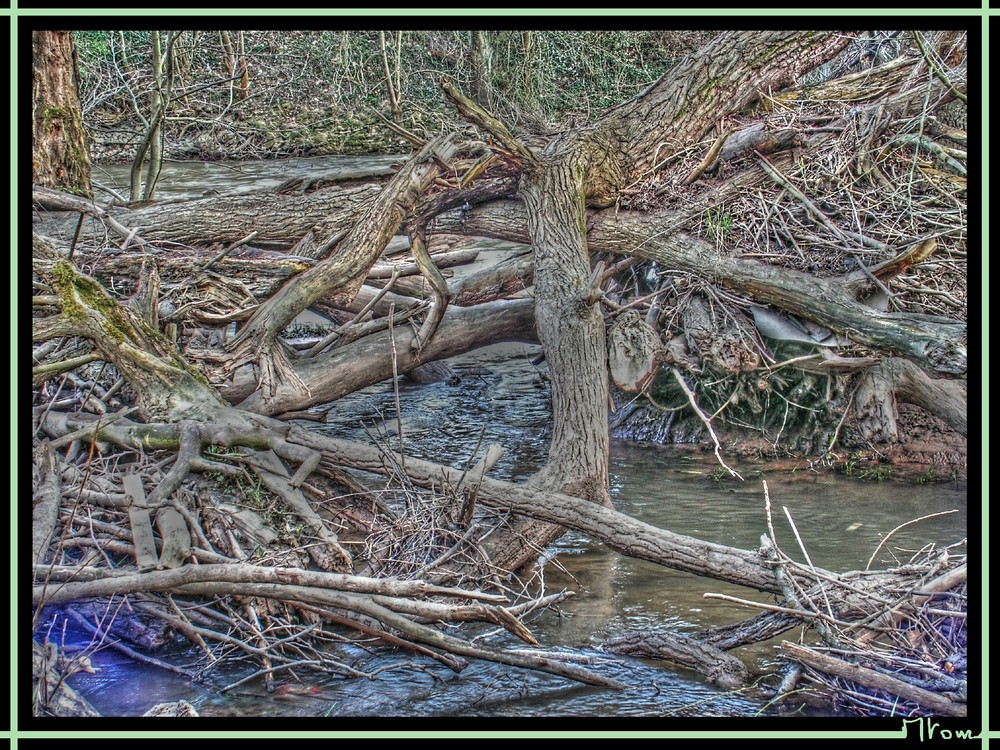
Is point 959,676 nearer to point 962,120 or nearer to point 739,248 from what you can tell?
point 739,248

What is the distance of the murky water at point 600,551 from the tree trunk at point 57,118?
201cm

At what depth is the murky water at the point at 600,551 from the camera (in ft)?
13.9

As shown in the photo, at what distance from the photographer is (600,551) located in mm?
6113

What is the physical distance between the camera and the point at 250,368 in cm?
741

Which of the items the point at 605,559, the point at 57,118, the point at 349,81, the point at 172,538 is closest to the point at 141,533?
the point at 172,538

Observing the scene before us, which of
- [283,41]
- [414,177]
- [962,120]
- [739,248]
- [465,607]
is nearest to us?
[465,607]

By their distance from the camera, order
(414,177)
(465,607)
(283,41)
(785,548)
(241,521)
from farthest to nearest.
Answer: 1. (283,41)
2. (414,177)
3. (785,548)
4. (241,521)
5. (465,607)

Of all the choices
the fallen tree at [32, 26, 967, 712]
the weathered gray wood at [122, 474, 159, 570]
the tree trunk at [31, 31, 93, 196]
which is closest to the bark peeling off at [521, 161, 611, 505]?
the fallen tree at [32, 26, 967, 712]

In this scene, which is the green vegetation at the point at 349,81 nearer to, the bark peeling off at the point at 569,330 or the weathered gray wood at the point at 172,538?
the bark peeling off at the point at 569,330

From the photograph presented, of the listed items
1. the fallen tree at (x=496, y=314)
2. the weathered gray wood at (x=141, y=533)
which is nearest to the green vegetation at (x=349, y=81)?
the fallen tree at (x=496, y=314)

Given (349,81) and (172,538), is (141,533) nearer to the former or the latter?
(172,538)

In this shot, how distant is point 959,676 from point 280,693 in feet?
10.0
